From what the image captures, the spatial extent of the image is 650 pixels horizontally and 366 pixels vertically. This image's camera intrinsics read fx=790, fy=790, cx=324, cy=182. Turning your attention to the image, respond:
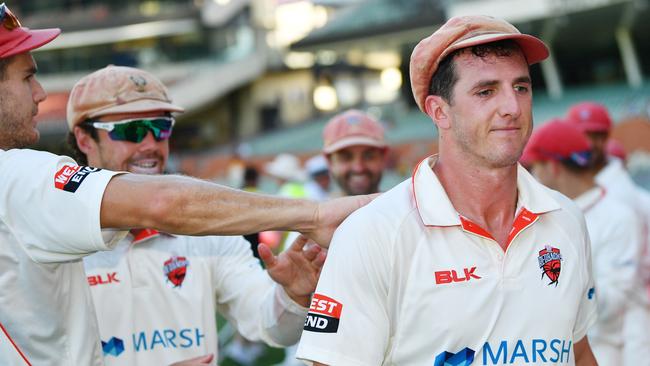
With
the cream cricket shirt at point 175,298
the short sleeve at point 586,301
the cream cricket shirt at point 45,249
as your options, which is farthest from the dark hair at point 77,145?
the short sleeve at point 586,301

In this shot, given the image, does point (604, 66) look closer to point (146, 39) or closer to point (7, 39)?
point (146, 39)

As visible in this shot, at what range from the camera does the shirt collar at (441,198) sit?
8.75 ft

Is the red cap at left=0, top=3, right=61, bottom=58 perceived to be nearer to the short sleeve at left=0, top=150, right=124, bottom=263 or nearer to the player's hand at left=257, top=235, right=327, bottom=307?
the short sleeve at left=0, top=150, right=124, bottom=263

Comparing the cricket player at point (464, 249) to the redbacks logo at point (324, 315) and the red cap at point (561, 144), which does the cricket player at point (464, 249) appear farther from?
the red cap at point (561, 144)

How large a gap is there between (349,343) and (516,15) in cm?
2872

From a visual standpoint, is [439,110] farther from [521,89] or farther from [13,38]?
[13,38]

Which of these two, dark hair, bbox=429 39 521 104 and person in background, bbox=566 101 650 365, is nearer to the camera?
dark hair, bbox=429 39 521 104

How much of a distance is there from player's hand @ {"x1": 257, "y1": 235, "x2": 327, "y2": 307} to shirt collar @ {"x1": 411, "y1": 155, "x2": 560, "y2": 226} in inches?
19.9

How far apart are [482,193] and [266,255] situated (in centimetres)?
83

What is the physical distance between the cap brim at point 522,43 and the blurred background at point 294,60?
1481cm

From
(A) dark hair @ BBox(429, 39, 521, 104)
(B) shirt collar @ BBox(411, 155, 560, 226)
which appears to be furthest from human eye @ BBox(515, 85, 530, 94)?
(B) shirt collar @ BBox(411, 155, 560, 226)

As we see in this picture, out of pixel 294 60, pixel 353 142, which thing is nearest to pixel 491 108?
pixel 353 142

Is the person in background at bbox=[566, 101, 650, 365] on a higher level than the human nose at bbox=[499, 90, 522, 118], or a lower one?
lower

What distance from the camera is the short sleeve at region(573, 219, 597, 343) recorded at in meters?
2.90
